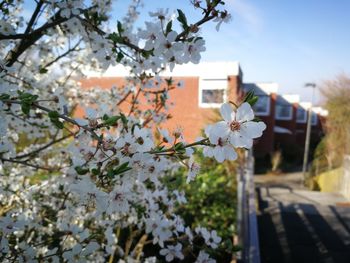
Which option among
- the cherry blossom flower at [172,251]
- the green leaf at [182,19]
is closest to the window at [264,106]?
the cherry blossom flower at [172,251]

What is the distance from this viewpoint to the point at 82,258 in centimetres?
183

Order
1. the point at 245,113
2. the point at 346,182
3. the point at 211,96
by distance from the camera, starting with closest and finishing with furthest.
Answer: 1. the point at 245,113
2. the point at 346,182
3. the point at 211,96

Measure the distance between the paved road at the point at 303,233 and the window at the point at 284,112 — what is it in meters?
25.9

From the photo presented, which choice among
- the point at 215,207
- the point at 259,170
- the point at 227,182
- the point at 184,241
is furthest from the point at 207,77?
the point at 184,241

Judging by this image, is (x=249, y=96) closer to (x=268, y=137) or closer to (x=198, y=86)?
(x=198, y=86)

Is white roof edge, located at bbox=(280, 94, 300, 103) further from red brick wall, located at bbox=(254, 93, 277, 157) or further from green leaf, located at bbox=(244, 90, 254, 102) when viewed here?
green leaf, located at bbox=(244, 90, 254, 102)

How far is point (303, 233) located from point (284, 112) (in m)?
28.4

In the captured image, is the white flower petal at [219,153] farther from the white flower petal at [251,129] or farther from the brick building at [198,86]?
the brick building at [198,86]

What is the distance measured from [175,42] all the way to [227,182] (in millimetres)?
5730

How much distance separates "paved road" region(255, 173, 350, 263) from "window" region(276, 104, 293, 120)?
85.0 feet

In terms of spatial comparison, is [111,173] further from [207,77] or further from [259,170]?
[259,170]

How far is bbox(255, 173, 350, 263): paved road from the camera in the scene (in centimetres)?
524

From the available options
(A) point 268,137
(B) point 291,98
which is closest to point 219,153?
(A) point 268,137

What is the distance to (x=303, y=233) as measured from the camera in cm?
629
